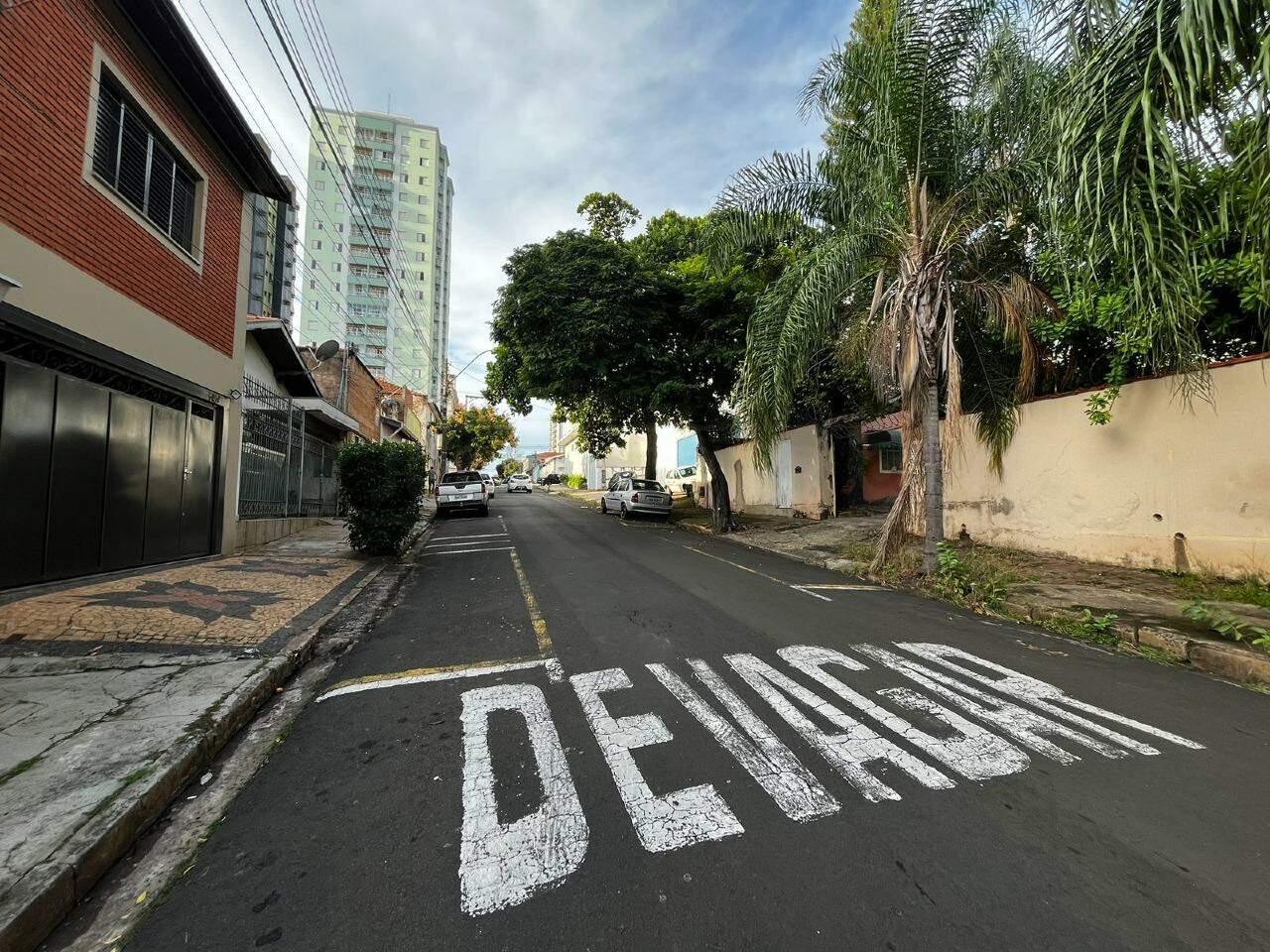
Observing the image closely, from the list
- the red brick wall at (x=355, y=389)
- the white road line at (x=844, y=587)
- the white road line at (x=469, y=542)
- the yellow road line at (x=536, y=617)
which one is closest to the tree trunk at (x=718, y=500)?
the white road line at (x=469, y=542)

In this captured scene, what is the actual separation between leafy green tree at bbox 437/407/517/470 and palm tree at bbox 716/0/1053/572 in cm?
2389

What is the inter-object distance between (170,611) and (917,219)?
401 inches

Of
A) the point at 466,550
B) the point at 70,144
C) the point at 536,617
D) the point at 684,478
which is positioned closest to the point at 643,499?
the point at 466,550

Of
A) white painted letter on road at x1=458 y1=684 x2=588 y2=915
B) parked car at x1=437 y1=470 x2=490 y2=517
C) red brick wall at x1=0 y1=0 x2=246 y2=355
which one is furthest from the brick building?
parked car at x1=437 y1=470 x2=490 y2=517

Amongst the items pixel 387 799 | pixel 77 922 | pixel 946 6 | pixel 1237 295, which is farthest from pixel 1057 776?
pixel 946 6

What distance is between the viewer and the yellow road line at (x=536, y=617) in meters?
4.61

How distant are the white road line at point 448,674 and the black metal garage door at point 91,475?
13.1ft

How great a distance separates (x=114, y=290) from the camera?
6.02 meters

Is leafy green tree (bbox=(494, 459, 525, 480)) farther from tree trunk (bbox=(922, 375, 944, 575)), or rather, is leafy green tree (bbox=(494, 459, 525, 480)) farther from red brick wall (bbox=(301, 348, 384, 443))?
tree trunk (bbox=(922, 375, 944, 575))

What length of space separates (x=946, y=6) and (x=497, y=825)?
9983 mm

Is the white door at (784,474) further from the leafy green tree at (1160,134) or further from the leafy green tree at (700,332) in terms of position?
the leafy green tree at (1160,134)

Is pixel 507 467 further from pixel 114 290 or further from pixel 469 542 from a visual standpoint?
pixel 114 290

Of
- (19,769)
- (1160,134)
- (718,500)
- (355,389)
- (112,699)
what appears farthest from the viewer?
(355,389)

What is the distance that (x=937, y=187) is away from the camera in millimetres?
7781
